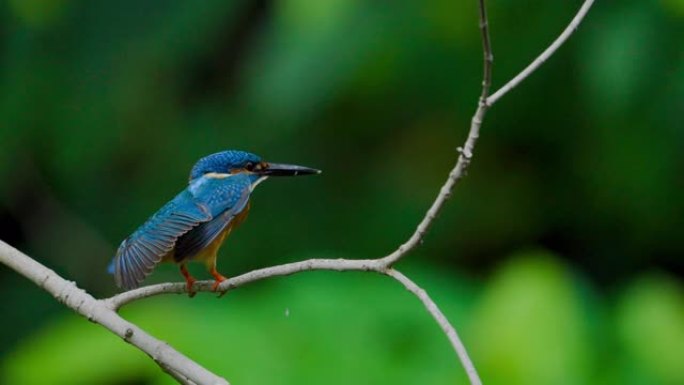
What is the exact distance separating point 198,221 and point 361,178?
246 cm

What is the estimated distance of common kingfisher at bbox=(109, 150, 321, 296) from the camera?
259 centimetres

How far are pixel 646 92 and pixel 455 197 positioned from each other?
1032mm

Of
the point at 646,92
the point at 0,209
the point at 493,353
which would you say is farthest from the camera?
the point at 0,209

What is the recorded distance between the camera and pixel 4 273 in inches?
206

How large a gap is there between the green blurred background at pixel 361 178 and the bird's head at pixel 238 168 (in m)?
0.99

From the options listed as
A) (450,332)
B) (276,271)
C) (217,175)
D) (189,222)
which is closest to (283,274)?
(276,271)

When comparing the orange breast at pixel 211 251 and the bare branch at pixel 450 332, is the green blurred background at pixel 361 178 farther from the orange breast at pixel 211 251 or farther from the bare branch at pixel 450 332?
the bare branch at pixel 450 332

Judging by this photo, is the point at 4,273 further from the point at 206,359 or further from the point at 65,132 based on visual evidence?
the point at 206,359

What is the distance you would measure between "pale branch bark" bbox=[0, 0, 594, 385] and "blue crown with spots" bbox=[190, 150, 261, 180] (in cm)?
52

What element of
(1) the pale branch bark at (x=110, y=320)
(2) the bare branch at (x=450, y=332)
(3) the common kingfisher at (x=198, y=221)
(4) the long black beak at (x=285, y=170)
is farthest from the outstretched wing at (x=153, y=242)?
(2) the bare branch at (x=450, y=332)

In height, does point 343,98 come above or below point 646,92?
below

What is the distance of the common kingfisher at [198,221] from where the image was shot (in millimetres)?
2594

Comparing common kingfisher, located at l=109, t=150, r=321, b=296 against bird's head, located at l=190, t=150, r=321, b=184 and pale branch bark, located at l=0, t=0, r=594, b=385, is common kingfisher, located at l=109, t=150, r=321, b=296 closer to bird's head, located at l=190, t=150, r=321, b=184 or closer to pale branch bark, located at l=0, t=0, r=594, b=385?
bird's head, located at l=190, t=150, r=321, b=184

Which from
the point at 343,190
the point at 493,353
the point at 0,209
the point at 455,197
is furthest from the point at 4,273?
the point at 493,353
